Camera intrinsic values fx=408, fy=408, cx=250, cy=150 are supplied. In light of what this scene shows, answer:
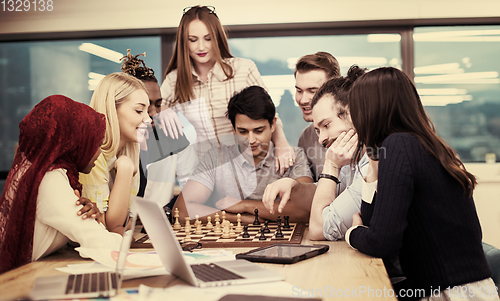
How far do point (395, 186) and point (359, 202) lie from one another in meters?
0.45

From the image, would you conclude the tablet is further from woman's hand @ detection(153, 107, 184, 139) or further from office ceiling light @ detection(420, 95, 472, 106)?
office ceiling light @ detection(420, 95, 472, 106)

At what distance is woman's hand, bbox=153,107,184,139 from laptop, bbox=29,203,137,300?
1756mm

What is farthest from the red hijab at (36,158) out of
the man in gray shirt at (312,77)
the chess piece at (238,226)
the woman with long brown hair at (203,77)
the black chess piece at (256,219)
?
the man in gray shirt at (312,77)

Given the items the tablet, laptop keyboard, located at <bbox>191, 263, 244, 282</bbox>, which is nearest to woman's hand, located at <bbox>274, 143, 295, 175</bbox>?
the tablet

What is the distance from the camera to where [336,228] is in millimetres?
1605

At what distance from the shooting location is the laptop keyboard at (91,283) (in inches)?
39.2

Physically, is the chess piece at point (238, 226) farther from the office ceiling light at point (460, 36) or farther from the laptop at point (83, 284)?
the office ceiling light at point (460, 36)

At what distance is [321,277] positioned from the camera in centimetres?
111

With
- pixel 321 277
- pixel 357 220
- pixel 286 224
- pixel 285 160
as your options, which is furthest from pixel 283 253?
pixel 285 160

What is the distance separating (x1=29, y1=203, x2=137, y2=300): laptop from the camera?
38.1 inches

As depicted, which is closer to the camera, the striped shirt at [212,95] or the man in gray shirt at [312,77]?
the man in gray shirt at [312,77]

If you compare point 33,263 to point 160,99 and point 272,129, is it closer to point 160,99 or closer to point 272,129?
point 272,129

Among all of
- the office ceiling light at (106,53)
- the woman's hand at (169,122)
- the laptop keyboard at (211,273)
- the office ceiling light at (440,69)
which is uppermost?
the office ceiling light at (106,53)

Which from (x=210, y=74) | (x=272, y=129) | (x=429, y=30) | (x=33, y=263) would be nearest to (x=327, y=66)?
(x=272, y=129)
